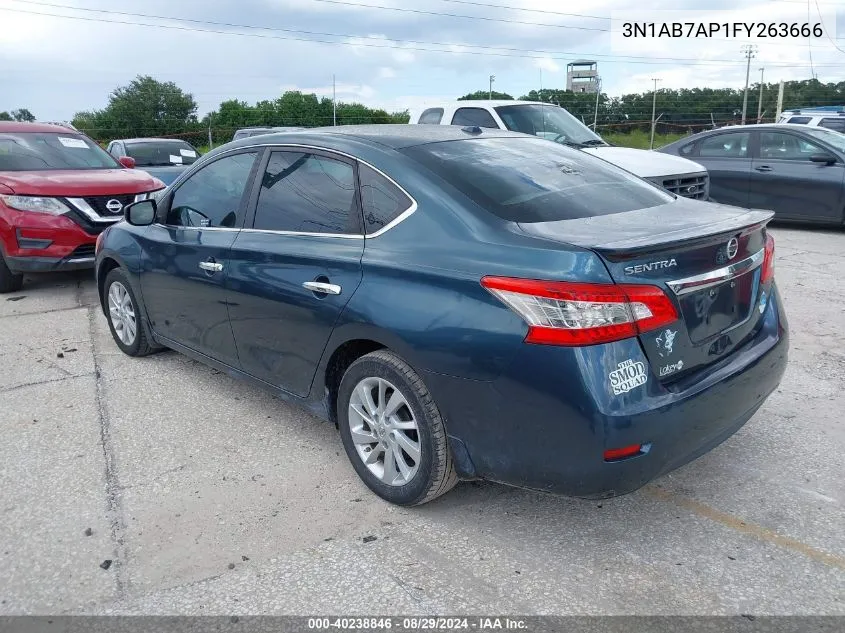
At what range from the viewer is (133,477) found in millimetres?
3695

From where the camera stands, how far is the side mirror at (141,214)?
15.8 feet

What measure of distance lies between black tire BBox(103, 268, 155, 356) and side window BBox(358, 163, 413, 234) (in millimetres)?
2479

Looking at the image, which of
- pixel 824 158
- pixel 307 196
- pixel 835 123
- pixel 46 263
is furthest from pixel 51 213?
pixel 835 123

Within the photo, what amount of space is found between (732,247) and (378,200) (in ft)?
5.05

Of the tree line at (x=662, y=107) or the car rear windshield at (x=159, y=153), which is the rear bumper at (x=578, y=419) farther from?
the tree line at (x=662, y=107)

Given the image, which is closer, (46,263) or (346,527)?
(346,527)

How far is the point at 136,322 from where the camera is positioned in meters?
5.29

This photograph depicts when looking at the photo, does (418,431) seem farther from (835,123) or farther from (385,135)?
(835,123)

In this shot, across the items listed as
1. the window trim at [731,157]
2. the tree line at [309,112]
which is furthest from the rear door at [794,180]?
the tree line at [309,112]

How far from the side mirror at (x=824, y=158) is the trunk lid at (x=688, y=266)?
7937mm

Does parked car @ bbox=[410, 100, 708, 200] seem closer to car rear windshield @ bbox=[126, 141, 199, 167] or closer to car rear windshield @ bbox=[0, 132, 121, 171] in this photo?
car rear windshield @ bbox=[0, 132, 121, 171]

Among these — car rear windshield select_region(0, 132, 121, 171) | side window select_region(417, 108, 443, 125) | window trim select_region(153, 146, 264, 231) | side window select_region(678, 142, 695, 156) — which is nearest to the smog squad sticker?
window trim select_region(153, 146, 264, 231)

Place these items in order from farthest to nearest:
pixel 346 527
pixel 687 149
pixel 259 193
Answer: pixel 687 149 → pixel 259 193 → pixel 346 527

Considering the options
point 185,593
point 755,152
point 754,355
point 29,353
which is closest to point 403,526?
point 185,593
